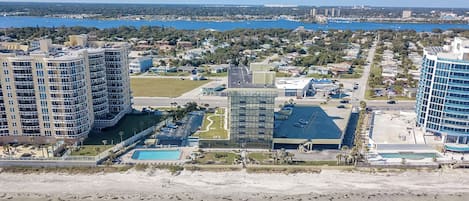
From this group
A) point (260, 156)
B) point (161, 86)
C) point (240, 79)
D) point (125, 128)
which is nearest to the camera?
point (260, 156)

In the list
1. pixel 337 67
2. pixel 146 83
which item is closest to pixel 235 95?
pixel 146 83

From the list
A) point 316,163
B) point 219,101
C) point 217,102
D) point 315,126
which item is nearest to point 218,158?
point 316,163

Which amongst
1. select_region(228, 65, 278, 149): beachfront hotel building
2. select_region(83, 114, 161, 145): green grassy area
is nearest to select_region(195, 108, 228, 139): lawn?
select_region(228, 65, 278, 149): beachfront hotel building

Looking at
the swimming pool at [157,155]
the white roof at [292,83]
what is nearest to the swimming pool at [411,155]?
the swimming pool at [157,155]

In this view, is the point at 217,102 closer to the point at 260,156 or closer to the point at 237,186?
the point at 260,156

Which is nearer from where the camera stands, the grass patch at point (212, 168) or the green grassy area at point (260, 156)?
the grass patch at point (212, 168)

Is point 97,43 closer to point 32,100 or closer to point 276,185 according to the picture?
point 32,100

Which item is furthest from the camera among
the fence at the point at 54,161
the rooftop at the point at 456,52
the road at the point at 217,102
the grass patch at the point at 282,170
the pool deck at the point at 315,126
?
the road at the point at 217,102

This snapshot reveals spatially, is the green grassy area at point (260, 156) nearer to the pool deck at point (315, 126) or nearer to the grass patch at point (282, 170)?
the grass patch at point (282, 170)
